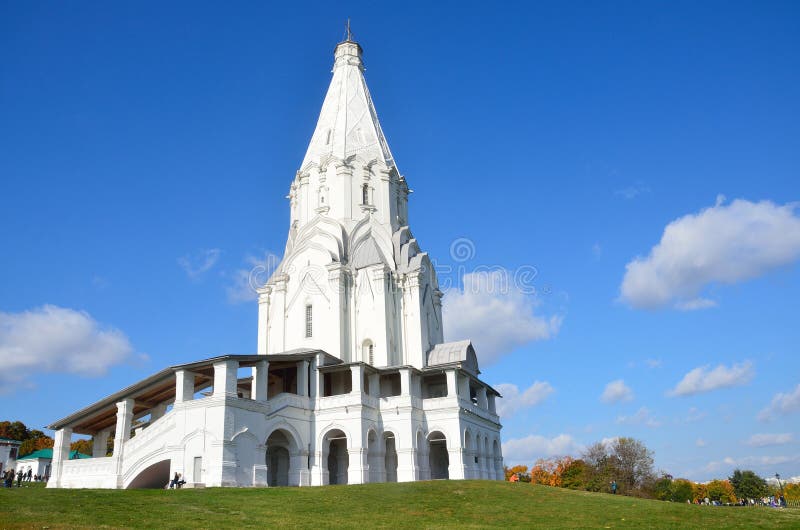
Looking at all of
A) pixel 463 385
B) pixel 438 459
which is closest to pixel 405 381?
pixel 463 385

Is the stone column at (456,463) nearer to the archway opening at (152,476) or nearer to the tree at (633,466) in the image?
the archway opening at (152,476)

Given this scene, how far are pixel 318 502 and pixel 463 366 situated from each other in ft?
54.5

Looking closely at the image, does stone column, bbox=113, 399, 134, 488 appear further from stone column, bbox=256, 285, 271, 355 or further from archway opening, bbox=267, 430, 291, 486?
stone column, bbox=256, 285, 271, 355

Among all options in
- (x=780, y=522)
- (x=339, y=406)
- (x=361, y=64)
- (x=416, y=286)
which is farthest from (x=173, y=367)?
(x=361, y=64)

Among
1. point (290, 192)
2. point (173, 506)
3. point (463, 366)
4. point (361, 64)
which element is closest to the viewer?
point (173, 506)

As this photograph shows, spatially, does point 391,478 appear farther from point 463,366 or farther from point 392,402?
point 463,366

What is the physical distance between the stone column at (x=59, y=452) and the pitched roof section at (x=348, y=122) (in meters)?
21.0

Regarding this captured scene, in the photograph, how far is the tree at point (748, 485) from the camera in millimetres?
87688

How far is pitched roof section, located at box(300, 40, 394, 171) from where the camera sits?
4357cm

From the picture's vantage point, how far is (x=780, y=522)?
62.6 feet

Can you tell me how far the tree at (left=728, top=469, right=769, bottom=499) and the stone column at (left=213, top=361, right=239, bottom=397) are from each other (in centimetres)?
8292

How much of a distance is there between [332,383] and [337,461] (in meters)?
3.98

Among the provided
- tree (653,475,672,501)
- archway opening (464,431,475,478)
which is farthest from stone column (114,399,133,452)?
tree (653,475,672,501)

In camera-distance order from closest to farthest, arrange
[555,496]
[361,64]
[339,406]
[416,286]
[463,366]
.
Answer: [555,496] < [339,406] < [463,366] < [416,286] < [361,64]
